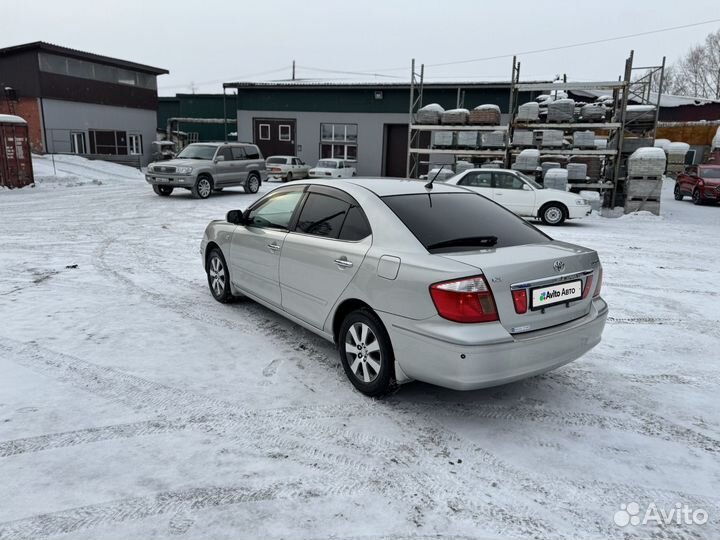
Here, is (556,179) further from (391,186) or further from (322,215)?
(322,215)

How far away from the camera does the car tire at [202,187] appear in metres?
15.8

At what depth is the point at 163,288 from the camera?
Result: 246 inches

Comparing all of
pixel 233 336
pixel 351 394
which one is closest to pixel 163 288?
pixel 233 336

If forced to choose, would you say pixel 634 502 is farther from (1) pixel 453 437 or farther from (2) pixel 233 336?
(2) pixel 233 336

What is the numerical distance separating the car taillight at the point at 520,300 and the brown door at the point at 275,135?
27.9 meters

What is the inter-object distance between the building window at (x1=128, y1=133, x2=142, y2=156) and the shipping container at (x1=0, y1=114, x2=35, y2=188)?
48.9 feet

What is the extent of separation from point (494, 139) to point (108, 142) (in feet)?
77.8

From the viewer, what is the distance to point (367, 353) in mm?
3570

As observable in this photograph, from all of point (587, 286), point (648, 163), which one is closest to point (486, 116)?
point (648, 163)

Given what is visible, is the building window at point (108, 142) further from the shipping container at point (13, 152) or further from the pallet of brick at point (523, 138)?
the pallet of brick at point (523, 138)

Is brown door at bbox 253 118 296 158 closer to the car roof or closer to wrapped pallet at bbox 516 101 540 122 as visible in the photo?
wrapped pallet at bbox 516 101 540 122

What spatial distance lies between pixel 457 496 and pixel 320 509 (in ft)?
2.38

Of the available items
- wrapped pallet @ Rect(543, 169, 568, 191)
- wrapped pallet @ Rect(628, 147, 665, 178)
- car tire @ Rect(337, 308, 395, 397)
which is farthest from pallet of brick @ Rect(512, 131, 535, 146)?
car tire @ Rect(337, 308, 395, 397)

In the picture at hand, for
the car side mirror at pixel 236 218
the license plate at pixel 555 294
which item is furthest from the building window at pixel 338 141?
the license plate at pixel 555 294
